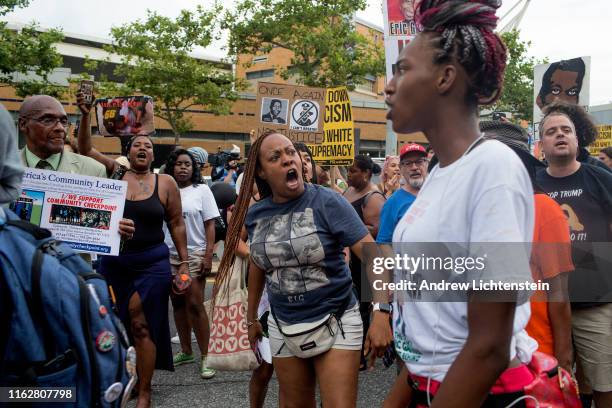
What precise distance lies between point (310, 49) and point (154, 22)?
7417mm

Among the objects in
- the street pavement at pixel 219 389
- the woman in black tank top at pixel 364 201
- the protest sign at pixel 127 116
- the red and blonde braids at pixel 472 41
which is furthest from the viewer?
the protest sign at pixel 127 116

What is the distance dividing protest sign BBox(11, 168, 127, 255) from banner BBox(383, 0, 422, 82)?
3.80 metres

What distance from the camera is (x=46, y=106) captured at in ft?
11.5

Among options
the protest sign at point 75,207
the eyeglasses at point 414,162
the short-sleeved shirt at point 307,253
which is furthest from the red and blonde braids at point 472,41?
the eyeglasses at point 414,162

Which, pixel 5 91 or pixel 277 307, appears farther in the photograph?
pixel 5 91

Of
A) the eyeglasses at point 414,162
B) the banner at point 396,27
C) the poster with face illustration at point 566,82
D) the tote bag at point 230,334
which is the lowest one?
the tote bag at point 230,334

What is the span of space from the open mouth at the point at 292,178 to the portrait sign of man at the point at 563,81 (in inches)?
194

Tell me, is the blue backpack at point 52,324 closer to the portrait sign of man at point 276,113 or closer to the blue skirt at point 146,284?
the blue skirt at point 146,284

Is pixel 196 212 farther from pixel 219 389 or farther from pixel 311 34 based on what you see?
pixel 311 34

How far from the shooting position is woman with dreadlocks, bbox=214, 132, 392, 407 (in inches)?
116

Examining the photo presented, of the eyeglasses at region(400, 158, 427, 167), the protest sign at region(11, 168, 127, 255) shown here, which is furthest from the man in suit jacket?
the eyeglasses at region(400, 158, 427, 167)

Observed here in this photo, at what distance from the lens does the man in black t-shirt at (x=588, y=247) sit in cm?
346

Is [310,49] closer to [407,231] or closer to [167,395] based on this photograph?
[167,395]

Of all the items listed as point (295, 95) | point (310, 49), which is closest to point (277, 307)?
point (295, 95)
